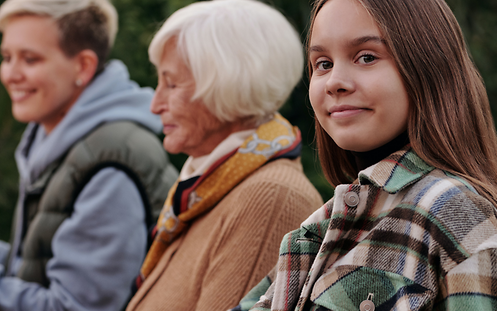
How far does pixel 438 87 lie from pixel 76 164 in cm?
204

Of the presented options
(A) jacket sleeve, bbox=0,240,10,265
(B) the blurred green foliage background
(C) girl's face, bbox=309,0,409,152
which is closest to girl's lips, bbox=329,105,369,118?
(C) girl's face, bbox=309,0,409,152

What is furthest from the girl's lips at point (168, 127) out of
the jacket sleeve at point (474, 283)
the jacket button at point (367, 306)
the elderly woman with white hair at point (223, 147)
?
the jacket sleeve at point (474, 283)

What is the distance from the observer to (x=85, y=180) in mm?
2654

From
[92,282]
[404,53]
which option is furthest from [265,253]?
[92,282]

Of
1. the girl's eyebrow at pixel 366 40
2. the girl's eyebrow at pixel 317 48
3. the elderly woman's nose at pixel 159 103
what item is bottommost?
the elderly woman's nose at pixel 159 103

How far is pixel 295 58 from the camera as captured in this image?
7.29 feet

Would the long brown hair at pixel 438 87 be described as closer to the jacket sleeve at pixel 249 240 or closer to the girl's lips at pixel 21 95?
the jacket sleeve at pixel 249 240

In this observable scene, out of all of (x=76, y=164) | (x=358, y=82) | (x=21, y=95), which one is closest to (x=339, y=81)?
(x=358, y=82)

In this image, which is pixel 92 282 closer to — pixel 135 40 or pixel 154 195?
pixel 154 195

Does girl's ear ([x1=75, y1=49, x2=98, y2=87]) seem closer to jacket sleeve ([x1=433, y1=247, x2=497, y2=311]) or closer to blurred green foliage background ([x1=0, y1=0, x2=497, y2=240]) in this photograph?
blurred green foliage background ([x1=0, y1=0, x2=497, y2=240])

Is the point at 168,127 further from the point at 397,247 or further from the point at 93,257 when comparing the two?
the point at 397,247

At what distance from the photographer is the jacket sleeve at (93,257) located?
2508 mm

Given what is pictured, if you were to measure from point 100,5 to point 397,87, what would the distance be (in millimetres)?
2433

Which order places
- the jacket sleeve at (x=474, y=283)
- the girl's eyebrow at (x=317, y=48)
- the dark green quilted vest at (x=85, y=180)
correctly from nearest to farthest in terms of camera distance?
the jacket sleeve at (x=474, y=283), the girl's eyebrow at (x=317, y=48), the dark green quilted vest at (x=85, y=180)
